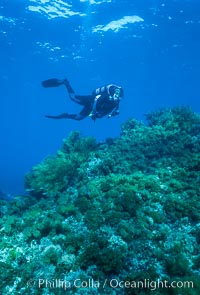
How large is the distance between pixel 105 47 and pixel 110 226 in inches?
1115

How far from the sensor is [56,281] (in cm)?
587

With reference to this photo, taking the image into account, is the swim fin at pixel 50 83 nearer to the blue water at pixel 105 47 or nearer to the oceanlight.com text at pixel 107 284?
the oceanlight.com text at pixel 107 284

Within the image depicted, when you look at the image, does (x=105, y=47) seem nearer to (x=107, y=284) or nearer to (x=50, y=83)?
(x=50, y=83)

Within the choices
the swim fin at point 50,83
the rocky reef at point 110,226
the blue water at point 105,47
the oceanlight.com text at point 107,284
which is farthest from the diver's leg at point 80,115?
the blue water at point 105,47

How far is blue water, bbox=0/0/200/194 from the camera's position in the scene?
24516mm

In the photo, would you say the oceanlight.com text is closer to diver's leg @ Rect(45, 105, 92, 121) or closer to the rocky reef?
the rocky reef

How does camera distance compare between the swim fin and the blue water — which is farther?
the blue water

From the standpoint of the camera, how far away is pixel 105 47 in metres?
32.4

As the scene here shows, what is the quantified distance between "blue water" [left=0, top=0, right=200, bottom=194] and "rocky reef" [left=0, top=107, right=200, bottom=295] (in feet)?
55.8

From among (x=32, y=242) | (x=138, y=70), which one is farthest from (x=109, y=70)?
(x=32, y=242)

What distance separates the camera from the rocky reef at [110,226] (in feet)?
19.2

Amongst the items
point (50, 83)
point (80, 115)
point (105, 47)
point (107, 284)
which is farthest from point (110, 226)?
point (105, 47)

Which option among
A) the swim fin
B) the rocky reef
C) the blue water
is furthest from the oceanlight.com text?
the blue water

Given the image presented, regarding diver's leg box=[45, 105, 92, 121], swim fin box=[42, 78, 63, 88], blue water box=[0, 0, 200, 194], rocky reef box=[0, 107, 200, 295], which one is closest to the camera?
rocky reef box=[0, 107, 200, 295]
